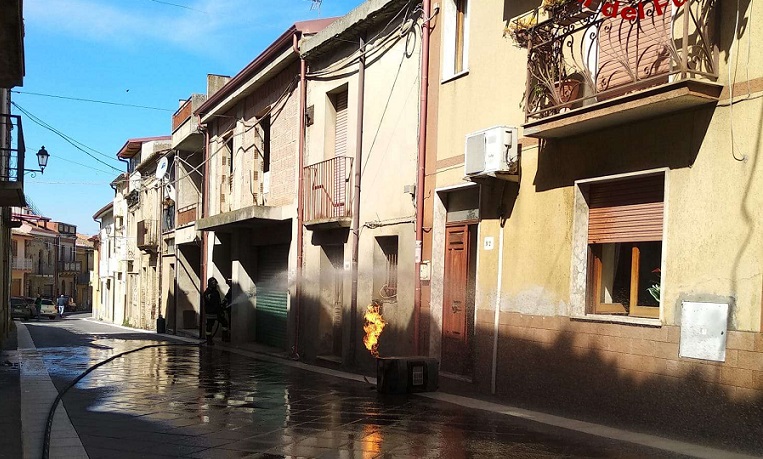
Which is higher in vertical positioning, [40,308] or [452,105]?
[452,105]

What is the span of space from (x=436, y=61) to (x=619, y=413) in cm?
620

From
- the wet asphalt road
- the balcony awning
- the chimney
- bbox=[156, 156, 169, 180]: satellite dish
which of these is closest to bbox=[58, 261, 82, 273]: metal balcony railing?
bbox=[156, 156, 169, 180]: satellite dish

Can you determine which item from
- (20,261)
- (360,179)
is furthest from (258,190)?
(20,261)

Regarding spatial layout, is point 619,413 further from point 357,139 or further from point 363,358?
point 357,139

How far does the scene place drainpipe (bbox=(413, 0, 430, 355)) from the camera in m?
11.5

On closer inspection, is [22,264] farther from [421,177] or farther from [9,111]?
[421,177]

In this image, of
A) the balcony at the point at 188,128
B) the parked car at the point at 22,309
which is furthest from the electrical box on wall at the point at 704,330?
the parked car at the point at 22,309

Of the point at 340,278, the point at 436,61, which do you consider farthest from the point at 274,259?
the point at 436,61

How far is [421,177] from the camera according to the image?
1158 centimetres

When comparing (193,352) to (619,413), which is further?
(193,352)

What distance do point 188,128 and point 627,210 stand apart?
767 inches

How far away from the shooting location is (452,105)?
1105cm

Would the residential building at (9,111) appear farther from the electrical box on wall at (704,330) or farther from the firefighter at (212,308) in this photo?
the electrical box on wall at (704,330)

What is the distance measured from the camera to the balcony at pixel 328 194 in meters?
14.2
